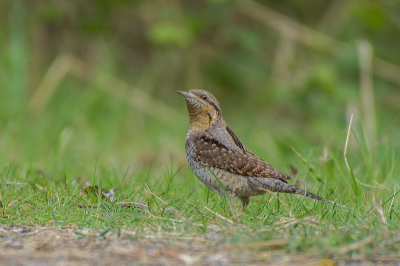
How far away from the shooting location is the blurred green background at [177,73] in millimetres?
7773

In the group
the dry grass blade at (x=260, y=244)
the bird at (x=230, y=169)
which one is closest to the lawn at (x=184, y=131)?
the dry grass blade at (x=260, y=244)

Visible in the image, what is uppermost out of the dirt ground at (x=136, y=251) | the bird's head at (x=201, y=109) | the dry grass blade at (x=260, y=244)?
the bird's head at (x=201, y=109)

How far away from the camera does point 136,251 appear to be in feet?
9.00

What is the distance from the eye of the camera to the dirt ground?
8.48 ft

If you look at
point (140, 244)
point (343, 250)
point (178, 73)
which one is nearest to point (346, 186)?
point (343, 250)

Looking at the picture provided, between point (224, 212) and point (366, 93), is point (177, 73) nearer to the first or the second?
point (366, 93)

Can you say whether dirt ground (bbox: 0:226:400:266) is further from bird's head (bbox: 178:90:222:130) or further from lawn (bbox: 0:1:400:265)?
bird's head (bbox: 178:90:222:130)

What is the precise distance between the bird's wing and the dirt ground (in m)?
0.98

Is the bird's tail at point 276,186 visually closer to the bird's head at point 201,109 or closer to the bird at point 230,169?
the bird at point 230,169

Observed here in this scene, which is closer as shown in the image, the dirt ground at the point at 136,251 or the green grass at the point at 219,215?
the dirt ground at the point at 136,251

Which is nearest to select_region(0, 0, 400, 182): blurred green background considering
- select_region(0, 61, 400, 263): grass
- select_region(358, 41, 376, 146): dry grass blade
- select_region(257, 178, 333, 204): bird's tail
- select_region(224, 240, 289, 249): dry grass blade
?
select_region(358, 41, 376, 146): dry grass blade

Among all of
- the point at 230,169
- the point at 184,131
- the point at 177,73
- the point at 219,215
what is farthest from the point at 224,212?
the point at 177,73

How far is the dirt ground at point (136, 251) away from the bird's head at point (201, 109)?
58.3 inches

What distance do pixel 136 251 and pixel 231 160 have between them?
1.39 meters
